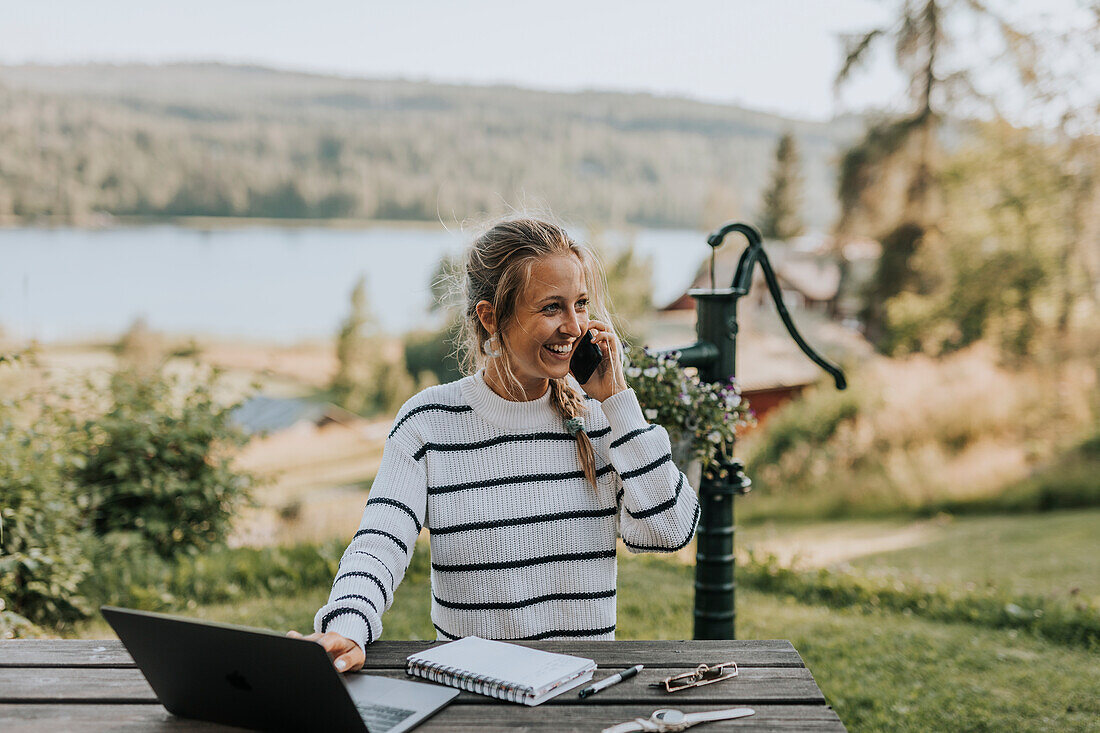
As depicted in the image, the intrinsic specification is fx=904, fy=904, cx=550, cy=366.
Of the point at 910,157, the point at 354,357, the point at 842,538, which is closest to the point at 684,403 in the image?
the point at 842,538

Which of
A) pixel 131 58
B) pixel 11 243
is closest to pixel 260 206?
pixel 131 58

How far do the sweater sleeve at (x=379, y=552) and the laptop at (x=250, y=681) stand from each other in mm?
196

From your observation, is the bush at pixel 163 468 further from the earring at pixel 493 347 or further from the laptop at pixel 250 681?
the laptop at pixel 250 681

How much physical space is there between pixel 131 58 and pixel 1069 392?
38191 mm

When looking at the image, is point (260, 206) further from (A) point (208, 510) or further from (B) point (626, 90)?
(A) point (208, 510)

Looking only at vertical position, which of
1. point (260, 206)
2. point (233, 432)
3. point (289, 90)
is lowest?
point (233, 432)

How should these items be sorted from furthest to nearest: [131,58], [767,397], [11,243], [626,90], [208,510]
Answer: [626,90] → [131,58] → [11,243] → [767,397] → [208,510]

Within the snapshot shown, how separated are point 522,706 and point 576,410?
74cm

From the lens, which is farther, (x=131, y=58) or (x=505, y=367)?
A: (x=131, y=58)

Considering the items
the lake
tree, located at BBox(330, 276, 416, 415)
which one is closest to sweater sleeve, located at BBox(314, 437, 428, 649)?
the lake

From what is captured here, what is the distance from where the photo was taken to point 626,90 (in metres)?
45.3

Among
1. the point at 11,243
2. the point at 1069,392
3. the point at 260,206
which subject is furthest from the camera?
the point at 260,206

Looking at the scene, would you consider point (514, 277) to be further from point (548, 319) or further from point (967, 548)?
point (967, 548)

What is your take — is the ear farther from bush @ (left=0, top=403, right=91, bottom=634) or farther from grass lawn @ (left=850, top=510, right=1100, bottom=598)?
grass lawn @ (left=850, top=510, right=1100, bottom=598)
